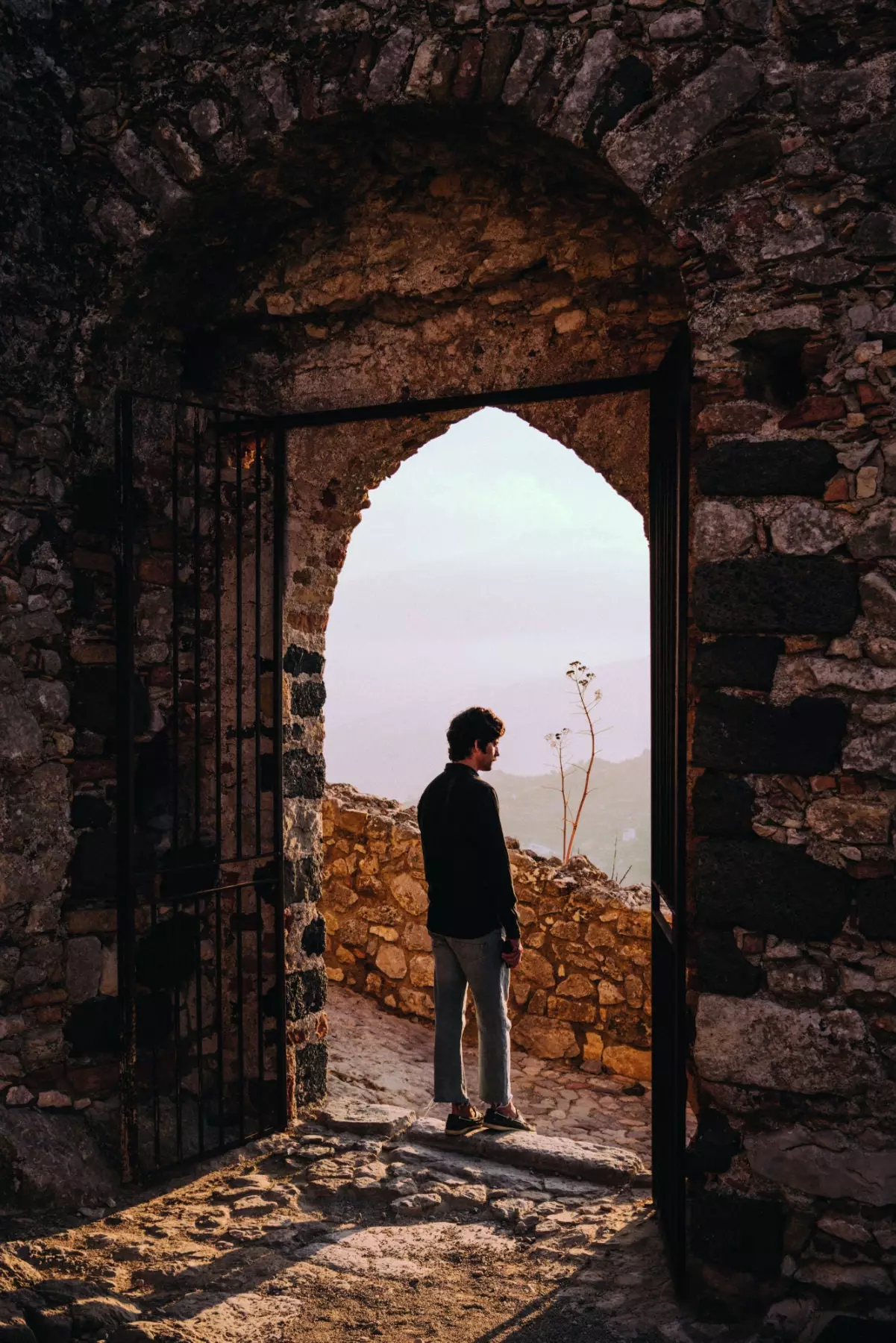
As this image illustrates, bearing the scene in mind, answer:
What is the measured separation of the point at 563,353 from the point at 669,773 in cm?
171

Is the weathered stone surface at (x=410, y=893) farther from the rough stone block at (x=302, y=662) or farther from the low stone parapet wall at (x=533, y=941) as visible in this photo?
the rough stone block at (x=302, y=662)

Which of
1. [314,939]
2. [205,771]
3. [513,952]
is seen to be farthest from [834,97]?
[314,939]

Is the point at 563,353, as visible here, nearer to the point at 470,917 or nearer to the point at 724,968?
the point at 470,917

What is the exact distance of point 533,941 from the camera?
567 cm

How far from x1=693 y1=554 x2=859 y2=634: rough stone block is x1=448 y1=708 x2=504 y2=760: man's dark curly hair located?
1.46m

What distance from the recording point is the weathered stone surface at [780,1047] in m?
2.76

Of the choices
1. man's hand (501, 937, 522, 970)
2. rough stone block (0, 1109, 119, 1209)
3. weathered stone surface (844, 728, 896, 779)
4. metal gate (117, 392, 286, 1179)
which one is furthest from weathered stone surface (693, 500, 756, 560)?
rough stone block (0, 1109, 119, 1209)

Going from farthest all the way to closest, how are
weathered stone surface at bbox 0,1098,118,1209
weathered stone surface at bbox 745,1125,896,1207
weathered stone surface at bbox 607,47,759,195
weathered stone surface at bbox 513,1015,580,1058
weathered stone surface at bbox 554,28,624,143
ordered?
1. weathered stone surface at bbox 513,1015,580,1058
2. weathered stone surface at bbox 0,1098,118,1209
3. weathered stone surface at bbox 554,28,624,143
4. weathered stone surface at bbox 607,47,759,195
5. weathered stone surface at bbox 745,1125,896,1207

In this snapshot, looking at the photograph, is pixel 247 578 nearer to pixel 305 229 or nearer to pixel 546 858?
pixel 305 229

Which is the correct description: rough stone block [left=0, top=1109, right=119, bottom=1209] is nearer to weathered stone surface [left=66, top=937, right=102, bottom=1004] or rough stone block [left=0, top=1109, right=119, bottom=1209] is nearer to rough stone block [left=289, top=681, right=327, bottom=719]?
weathered stone surface [left=66, top=937, right=102, bottom=1004]

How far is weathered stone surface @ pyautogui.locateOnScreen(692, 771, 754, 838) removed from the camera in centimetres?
289

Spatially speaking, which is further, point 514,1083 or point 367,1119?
point 514,1083

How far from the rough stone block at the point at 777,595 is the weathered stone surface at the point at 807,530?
28 mm

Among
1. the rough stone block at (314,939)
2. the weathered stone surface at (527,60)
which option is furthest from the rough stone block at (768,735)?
the rough stone block at (314,939)
